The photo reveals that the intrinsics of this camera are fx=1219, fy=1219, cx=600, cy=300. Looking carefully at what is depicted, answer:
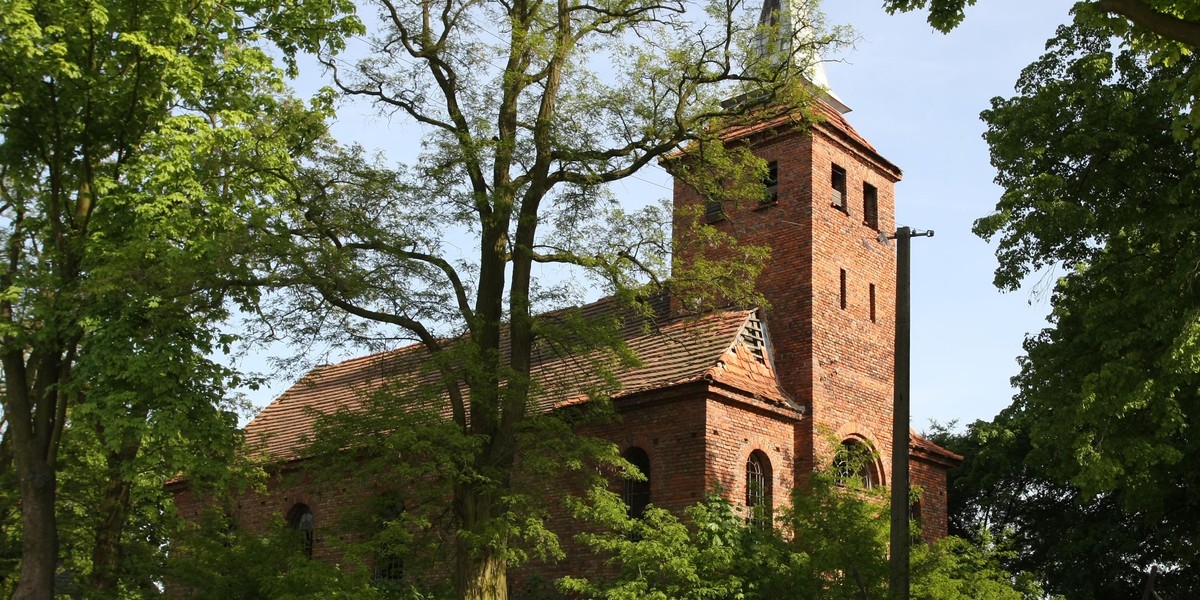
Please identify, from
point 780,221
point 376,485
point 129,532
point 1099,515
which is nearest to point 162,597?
point 129,532

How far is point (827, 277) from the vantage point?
25.2 m

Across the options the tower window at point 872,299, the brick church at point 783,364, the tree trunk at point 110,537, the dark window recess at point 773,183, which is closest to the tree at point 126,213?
the brick church at point 783,364

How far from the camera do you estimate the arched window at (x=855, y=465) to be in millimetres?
19562

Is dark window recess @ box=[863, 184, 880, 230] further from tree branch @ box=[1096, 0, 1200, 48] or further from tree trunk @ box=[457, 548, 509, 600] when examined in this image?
tree branch @ box=[1096, 0, 1200, 48]

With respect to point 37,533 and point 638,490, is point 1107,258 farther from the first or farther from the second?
point 37,533

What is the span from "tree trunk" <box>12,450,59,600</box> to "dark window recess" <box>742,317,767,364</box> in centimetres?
1285

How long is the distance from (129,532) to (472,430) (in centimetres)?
1160

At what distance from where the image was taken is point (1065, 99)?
21.8m

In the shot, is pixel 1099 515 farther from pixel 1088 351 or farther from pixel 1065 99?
pixel 1065 99

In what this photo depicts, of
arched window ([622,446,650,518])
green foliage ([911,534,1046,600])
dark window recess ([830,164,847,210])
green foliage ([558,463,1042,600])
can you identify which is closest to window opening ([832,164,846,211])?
dark window recess ([830,164,847,210])

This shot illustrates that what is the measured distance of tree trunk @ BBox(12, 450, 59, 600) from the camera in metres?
17.5

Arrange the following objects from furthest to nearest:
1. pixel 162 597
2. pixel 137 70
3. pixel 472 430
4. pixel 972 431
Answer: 1. pixel 972 431
2. pixel 162 597
3. pixel 472 430
4. pixel 137 70

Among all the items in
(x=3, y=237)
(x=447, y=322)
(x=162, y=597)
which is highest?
(x=3, y=237)

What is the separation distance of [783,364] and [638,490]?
13.5 feet
